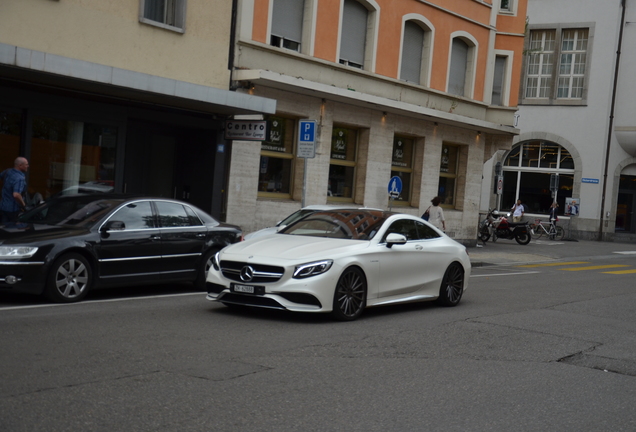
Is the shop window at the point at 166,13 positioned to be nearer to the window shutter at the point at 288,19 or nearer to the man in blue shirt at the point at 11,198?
the window shutter at the point at 288,19

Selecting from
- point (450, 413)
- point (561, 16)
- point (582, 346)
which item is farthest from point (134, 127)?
point (561, 16)

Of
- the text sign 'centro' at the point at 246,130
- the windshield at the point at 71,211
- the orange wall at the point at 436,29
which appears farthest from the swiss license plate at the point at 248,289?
the orange wall at the point at 436,29

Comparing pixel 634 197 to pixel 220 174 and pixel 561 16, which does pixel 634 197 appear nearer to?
pixel 561 16

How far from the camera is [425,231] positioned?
39.6 feet

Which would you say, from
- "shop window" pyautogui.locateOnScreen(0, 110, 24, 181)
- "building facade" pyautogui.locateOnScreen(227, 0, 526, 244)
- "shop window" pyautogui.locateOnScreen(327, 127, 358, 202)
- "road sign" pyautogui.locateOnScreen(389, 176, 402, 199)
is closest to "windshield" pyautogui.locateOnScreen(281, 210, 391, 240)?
"building facade" pyautogui.locateOnScreen(227, 0, 526, 244)

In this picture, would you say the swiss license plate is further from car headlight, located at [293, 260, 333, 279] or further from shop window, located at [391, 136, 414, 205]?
shop window, located at [391, 136, 414, 205]

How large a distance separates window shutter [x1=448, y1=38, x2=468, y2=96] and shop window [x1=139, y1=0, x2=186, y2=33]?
1227 centimetres

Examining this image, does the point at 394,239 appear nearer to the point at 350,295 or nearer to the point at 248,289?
the point at 350,295

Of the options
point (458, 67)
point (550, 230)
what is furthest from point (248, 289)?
point (550, 230)

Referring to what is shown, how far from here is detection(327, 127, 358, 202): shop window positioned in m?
23.5

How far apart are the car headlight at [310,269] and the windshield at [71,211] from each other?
321 cm

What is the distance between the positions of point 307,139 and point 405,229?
18.5 ft

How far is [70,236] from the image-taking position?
10406 mm

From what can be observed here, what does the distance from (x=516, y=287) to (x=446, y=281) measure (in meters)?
4.32
